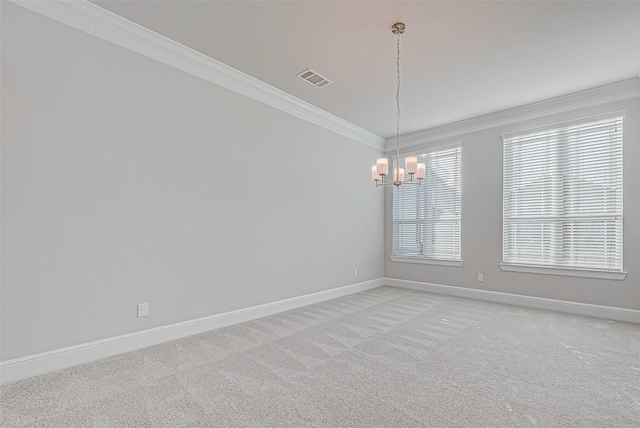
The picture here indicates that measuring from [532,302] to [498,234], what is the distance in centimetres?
106

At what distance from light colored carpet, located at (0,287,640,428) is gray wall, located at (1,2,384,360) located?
0.45 meters

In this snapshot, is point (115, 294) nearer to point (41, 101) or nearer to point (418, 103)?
point (41, 101)

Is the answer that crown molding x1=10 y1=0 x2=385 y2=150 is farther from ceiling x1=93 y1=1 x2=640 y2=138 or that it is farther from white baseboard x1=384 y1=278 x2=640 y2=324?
white baseboard x1=384 y1=278 x2=640 y2=324

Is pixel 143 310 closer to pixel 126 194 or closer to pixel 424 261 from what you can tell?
pixel 126 194

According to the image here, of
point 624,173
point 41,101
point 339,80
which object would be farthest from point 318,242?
point 624,173

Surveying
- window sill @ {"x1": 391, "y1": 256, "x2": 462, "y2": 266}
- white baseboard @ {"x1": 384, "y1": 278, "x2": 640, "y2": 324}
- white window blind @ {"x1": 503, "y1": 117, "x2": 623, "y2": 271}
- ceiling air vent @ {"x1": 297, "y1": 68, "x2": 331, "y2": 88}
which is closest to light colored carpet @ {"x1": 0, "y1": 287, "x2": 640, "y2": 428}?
white baseboard @ {"x1": 384, "y1": 278, "x2": 640, "y2": 324}

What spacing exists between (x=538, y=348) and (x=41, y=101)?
474cm

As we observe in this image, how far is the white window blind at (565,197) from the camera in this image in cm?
394

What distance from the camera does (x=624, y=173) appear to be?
3.84 m

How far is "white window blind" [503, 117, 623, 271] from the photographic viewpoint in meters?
3.94

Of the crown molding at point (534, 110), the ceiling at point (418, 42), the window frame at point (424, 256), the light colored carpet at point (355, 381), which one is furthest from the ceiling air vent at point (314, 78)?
the light colored carpet at point (355, 381)

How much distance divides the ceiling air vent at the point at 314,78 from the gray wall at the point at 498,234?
2.69 meters

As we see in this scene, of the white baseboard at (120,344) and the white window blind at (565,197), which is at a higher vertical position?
the white window blind at (565,197)

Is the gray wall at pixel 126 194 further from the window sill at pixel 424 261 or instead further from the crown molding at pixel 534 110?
the crown molding at pixel 534 110
